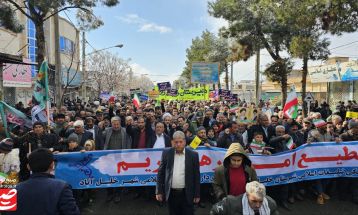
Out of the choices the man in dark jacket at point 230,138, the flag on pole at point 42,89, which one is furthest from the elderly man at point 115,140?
the man in dark jacket at point 230,138

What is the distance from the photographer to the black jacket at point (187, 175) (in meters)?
4.99

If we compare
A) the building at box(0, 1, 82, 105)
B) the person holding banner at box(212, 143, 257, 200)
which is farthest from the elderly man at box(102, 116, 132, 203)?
the building at box(0, 1, 82, 105)

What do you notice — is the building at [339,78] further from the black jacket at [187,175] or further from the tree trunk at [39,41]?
the black jacket at [187,175]

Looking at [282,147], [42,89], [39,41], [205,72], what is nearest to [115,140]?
[42,89]

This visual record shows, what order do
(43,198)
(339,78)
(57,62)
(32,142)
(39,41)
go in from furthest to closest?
(339,78)
(57,62)
(39,41)
(32,142)
(43,198)

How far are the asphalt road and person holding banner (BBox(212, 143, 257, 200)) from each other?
8.24 ft

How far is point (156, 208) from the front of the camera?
6961 millimetres

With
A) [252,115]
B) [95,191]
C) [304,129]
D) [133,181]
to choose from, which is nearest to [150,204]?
Answer: [133,181]

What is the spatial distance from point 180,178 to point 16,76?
1947 cm

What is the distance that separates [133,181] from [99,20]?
10665 millimetres

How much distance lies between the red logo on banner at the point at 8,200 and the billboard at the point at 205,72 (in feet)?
71.3

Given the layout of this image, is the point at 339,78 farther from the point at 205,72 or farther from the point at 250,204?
the point at 250,204

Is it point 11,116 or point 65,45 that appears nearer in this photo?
point 11,116

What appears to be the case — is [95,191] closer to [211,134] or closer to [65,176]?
[65,176]
